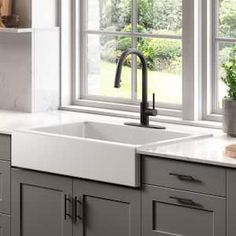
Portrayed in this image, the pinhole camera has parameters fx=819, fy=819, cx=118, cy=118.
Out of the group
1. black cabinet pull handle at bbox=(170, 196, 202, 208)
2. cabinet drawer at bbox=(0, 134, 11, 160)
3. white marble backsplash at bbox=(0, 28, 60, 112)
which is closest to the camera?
black cabinet pull handle at bbox=(170, 196, 202, 208)

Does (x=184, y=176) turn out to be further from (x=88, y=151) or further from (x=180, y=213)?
(x=88, y=151)

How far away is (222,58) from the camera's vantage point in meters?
4.40

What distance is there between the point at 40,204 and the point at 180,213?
85 centimetres

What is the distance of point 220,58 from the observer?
4.41 metres

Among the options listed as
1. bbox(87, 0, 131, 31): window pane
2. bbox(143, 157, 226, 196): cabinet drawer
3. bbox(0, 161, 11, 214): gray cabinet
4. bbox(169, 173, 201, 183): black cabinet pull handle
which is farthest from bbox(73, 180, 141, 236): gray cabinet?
bbox(87, 0, 131, 31): window pane

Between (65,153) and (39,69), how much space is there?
1049mm

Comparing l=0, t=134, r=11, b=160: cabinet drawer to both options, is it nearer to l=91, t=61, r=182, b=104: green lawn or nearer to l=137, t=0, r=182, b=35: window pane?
l=91, t=61, r=182, b=104: green lawn

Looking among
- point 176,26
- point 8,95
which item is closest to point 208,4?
point 176,26

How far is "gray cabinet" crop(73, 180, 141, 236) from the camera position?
3.75 metres

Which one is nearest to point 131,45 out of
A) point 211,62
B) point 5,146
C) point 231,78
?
point 211,62

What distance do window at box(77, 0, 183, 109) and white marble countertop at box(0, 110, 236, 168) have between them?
0.24 metres

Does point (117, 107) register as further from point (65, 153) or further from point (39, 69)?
point (65, 153)

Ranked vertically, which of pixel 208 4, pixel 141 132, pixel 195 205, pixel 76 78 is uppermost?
pixel 208 4

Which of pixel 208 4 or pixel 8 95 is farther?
pixel 8 95
